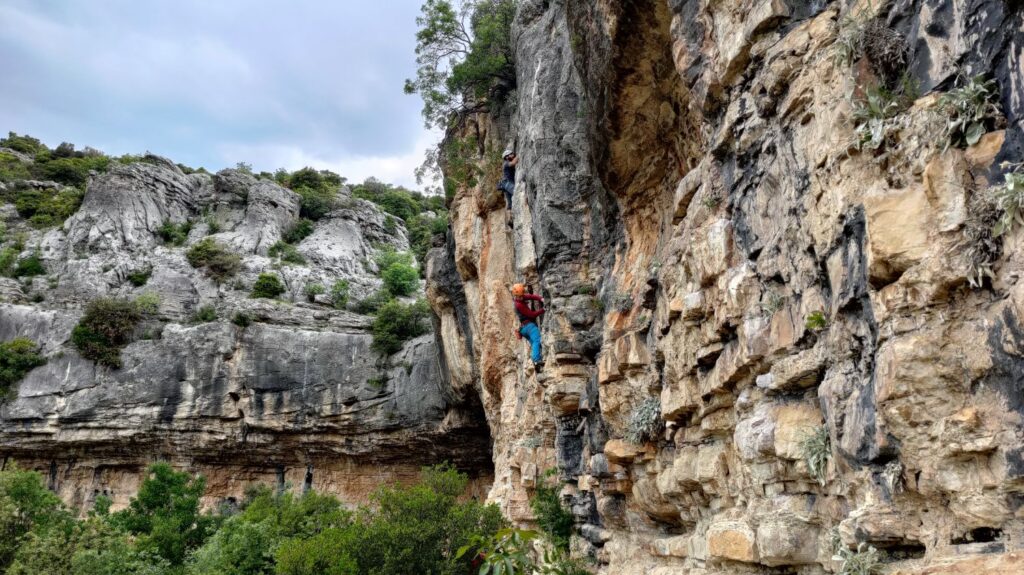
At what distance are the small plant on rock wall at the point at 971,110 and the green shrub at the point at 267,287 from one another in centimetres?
3196

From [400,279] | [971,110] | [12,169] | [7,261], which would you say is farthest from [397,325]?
[12,169]

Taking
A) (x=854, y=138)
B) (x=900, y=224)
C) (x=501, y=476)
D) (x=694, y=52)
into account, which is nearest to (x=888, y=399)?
(x=900, y=224)

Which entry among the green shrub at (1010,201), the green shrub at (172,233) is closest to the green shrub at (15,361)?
the green shrub at (172,233)

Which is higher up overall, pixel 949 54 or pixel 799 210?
pixel 949 54

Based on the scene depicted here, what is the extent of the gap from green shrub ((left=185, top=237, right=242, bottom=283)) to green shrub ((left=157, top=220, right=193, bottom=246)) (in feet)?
8.58

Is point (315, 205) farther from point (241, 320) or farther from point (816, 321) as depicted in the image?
point (816, 321)

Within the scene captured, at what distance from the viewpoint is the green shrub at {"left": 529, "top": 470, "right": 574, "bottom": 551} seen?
12.7 meters

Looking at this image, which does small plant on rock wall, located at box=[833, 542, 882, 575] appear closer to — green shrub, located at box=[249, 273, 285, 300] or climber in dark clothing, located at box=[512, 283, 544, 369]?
climber in dark clothing, located at box=[512, 283, 544, 369]

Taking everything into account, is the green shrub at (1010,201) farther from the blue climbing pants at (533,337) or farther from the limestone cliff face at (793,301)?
the blue climbing pants at (533,337)

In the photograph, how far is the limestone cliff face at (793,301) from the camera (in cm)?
345

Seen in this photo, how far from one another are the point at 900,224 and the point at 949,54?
1.02 m

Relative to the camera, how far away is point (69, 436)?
2705 cm

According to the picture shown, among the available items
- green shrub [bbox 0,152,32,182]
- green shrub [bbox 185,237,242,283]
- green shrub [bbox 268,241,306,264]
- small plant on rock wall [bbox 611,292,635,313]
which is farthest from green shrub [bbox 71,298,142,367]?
small plant on rock wall [bbox 611,292,635,313]

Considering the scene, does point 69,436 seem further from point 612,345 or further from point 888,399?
point 888,399
